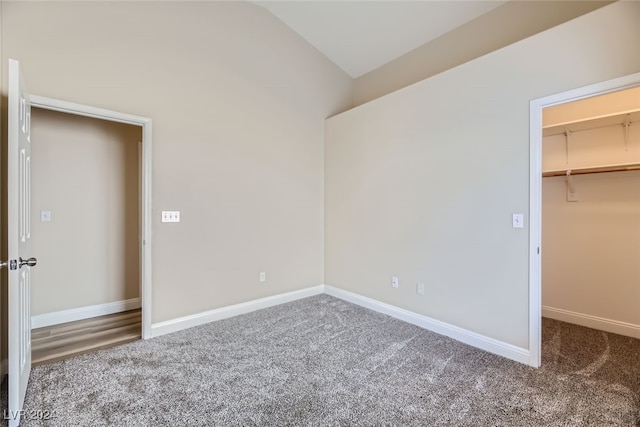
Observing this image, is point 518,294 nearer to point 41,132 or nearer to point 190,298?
point 190,298

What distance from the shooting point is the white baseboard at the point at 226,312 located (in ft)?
9.72

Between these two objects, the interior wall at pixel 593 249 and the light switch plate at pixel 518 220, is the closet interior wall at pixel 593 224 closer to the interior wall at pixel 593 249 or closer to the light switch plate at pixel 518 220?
the interior wall at pixel 593 249

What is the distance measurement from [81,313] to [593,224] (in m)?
5.78

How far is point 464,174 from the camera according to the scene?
110 inches

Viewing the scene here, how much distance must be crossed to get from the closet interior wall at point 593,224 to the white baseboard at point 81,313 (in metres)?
5.17

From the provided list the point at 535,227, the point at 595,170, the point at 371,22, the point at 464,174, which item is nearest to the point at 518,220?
the point at 535,227

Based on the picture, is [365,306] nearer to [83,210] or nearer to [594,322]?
[594,322]

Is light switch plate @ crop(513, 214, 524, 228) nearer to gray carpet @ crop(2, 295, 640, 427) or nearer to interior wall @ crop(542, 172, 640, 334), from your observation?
gray carpet @ crop(2, 295, 640, 427)

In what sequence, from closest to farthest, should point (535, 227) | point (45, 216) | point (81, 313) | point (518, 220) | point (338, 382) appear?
point (338, 382), point (535, 227), point (518, 220), point (45, 216), point (81, 313)

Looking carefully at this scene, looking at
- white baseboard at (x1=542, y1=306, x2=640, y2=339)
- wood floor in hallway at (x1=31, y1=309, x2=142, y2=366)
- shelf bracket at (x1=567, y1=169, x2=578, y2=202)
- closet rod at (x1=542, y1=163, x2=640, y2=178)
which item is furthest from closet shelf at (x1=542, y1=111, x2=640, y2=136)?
wood floor in hallway at (x1=31, y1=309, x2=142, y2=366)

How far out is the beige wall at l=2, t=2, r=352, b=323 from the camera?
8.22 feet

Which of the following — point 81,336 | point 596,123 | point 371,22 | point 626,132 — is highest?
point 371,22

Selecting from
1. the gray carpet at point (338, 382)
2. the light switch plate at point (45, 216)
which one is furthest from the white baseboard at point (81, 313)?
the gray carpet at point (338, 382)

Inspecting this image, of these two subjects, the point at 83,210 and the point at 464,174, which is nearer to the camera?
the point at 464,174
